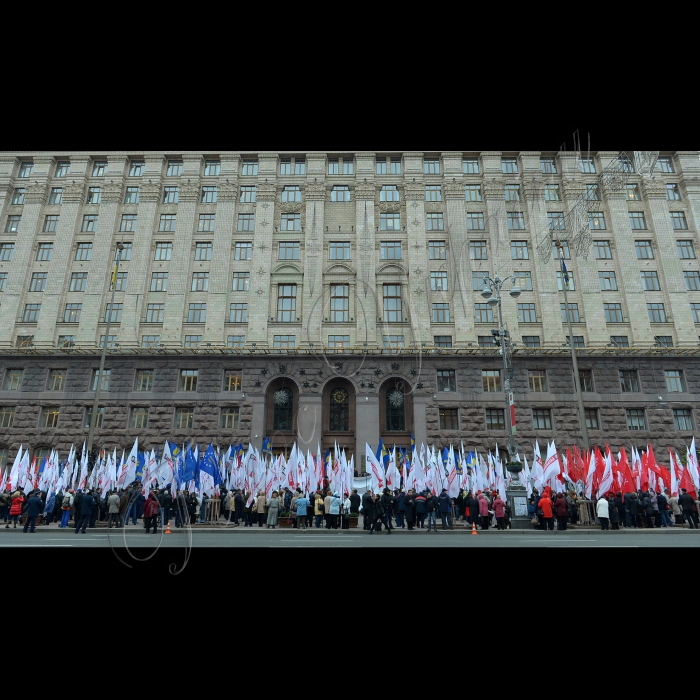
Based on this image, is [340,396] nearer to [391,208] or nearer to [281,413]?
[281,413]

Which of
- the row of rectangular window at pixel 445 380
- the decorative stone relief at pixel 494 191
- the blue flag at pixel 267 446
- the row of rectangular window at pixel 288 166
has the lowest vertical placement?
the blue flag at pixel 267 446

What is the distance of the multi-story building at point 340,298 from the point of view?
37375 mm

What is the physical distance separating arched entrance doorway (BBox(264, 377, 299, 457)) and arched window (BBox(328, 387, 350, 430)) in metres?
2.72

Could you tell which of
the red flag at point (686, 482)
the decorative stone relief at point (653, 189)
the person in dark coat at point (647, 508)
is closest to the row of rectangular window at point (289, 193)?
the decorative stone relief at point (653, 189)

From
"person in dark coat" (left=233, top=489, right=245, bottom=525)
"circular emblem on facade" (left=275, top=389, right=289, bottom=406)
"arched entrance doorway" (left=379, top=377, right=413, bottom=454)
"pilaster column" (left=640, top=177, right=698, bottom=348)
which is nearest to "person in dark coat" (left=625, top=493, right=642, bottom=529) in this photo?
"arched entrance doorway" (left=379, top=377, right=413, bottom=454)

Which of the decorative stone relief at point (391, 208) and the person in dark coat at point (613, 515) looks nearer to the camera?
the person in dark coat at point (613, 515)

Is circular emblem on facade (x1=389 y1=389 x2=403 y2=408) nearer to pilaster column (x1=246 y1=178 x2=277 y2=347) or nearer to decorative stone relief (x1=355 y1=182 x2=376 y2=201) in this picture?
pilaster column (x1=246 y1=178 x2=277 y2=347)

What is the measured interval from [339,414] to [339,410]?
0.99 feet

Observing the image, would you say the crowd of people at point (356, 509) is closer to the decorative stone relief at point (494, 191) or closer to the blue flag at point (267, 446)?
the blue flag at point (267, 446)

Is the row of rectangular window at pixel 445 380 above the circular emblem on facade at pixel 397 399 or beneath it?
above

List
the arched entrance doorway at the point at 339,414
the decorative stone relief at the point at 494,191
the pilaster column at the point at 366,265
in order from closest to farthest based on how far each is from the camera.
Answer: the arched entrance doorway at the point at 339,414 < the pilaster column at the point at 366,265 < the decorative stone relief at the point at 494,191

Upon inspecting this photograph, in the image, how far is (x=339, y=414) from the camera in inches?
1523

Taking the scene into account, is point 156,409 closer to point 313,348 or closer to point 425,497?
point 313,348

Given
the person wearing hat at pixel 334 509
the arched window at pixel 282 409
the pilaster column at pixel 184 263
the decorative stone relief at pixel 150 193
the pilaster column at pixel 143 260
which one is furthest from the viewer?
the decorative stone relief at pixel 150 193
